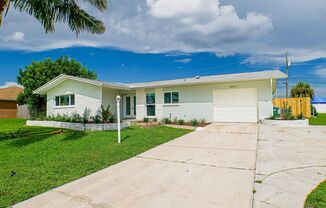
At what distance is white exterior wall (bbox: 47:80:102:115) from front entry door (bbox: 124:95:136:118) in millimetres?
3566

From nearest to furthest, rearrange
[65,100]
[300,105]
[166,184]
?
1. [166,184]
2. [65,100]
3. [300,105]

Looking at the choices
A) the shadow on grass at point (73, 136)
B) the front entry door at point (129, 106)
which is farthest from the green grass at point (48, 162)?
the front entry door at point (129, 106)

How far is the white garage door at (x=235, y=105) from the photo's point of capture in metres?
13.9

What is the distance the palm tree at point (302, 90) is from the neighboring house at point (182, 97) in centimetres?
2820

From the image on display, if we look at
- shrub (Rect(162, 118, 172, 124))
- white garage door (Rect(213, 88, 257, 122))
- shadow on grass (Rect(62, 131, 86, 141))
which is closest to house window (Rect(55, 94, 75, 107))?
shadow on grass (Rect(62, 131, 86, 141))

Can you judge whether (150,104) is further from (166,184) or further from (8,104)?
(8,104)

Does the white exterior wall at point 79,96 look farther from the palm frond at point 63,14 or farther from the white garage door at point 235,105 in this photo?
the white garage door at point 235,105

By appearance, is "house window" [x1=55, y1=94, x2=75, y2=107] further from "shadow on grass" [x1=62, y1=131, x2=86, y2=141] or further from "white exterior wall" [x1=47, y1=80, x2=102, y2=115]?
"shadow on grass" [x1=62, y1=131, x2=86, y2=141]

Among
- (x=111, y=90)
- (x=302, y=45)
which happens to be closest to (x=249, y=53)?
(x=302, y=45)

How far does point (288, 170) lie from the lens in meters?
4.68


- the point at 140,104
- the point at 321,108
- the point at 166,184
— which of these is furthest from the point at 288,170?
the point at 321,108

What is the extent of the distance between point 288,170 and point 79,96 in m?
15.2

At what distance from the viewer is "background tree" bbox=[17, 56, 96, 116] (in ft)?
76.1

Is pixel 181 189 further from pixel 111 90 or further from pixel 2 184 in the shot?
pixel 111 90
